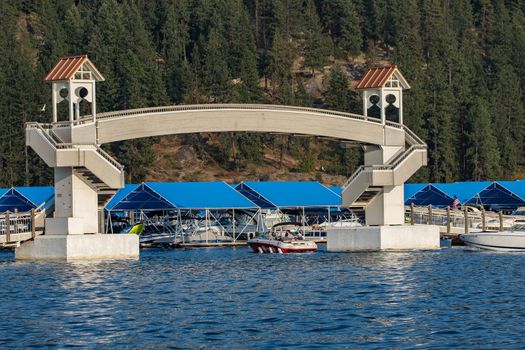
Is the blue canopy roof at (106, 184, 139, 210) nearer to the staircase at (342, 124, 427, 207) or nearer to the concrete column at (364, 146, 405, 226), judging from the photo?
the staircase at (342, 124, 427, 207)

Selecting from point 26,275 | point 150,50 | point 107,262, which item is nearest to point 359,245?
point 107,262

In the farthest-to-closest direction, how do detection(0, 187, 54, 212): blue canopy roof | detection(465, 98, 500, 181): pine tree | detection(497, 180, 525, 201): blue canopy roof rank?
detection(465, 98, 500, 181): pine tree < detection(497, 180, 525, 201): blue canopy roof < detection(0, 187, 54, 212): blue canopy roof

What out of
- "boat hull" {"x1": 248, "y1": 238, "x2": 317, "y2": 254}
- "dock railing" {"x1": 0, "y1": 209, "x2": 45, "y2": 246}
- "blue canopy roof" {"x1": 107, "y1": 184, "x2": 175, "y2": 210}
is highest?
Result: "blue canopy roof" {"x1": 107, "y1": 184, "x2": 175, "y2": 210}

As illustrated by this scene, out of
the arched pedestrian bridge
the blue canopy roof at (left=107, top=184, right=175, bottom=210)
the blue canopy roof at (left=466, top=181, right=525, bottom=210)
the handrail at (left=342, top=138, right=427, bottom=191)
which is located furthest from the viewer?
the blue canopy roof at (left=466, top=181, right=525, bottom=210)

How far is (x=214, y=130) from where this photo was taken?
80438 mm

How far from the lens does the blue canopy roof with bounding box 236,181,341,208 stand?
10538 cm

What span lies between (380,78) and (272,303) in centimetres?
3427

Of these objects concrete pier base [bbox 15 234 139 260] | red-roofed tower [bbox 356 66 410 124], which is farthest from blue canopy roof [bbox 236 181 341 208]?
concrete pier base [bbox 15 234 139 260]

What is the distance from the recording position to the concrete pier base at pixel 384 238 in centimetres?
8312

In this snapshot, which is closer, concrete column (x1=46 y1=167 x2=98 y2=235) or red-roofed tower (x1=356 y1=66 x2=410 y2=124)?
concrete column (x1=46 y1=167 x2=98 y2=235)

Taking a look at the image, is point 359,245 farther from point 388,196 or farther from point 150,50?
point 150,50

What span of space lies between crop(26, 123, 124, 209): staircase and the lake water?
5.15 metres

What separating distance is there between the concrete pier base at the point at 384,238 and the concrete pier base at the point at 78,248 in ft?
48.9

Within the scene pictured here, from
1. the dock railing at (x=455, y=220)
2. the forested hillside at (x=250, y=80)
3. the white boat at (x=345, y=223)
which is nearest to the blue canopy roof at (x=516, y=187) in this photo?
the dock railing at (x=455, y=220)
